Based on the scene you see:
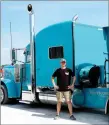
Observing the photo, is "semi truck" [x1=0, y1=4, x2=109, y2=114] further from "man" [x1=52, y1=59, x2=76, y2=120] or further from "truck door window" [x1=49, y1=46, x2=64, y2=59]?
"man" [x1=52, y1=59, x2=76, y2=120]

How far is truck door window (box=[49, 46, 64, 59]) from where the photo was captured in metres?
8.97

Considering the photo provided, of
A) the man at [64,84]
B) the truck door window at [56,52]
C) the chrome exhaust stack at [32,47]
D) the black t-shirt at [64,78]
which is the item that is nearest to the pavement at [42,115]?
the man at [64,84]

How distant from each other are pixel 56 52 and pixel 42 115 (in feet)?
6.74

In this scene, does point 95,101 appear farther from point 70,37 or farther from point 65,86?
point 70,37

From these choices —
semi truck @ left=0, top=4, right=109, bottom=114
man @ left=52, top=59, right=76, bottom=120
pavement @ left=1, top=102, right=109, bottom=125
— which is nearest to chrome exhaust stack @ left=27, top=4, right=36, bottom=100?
semi truck @ left=0, top=4, right=109, bottom=114

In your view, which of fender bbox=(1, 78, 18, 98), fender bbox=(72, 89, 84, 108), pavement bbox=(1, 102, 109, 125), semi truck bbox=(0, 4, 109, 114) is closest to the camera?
pavement bbox=(1, 102, 109, 125)

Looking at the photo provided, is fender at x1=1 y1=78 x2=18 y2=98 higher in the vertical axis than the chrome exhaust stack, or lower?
lower

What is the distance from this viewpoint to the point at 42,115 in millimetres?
8641

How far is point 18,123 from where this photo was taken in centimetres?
753

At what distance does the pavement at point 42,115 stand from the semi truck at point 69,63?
34cm

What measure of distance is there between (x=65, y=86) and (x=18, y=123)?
1707 millimetres

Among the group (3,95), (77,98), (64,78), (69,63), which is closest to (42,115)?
(77,98)

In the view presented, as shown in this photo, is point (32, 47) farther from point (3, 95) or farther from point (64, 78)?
point (3, 95)

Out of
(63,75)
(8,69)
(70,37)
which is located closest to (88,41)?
(70,37)
